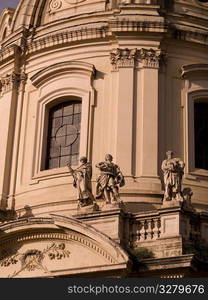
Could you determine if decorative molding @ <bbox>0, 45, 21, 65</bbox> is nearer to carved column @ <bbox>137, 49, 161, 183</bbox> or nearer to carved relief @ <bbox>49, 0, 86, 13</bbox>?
carved relief @ <bbox>49, 0, 86, 13</bbox>

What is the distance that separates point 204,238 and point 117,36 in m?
9.71

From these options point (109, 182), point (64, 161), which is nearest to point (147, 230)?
point (109, 182)

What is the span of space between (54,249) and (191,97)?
29.7 feet

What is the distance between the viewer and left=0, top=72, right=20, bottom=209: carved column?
100 feet

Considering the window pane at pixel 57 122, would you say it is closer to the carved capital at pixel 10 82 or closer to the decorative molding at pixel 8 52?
the carved capital at pixel 10 82

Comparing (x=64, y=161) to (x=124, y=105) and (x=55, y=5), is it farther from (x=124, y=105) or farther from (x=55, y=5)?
(x=55, y=5)

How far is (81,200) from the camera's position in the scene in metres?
25.3

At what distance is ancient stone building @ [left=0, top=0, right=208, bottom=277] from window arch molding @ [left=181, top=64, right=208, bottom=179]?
0.04 metres

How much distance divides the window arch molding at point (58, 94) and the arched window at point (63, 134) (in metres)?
0.26

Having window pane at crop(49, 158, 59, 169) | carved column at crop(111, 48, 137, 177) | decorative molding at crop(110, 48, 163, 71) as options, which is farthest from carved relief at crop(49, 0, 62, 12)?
window pane at crop(49, 158, 59, 169)

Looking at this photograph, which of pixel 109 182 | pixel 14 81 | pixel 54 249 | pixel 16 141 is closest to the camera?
pixel 54 249

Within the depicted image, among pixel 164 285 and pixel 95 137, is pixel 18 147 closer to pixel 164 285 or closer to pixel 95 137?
pixel 95 137

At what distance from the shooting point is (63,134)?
1218 inches

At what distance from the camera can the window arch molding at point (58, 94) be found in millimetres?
30031
